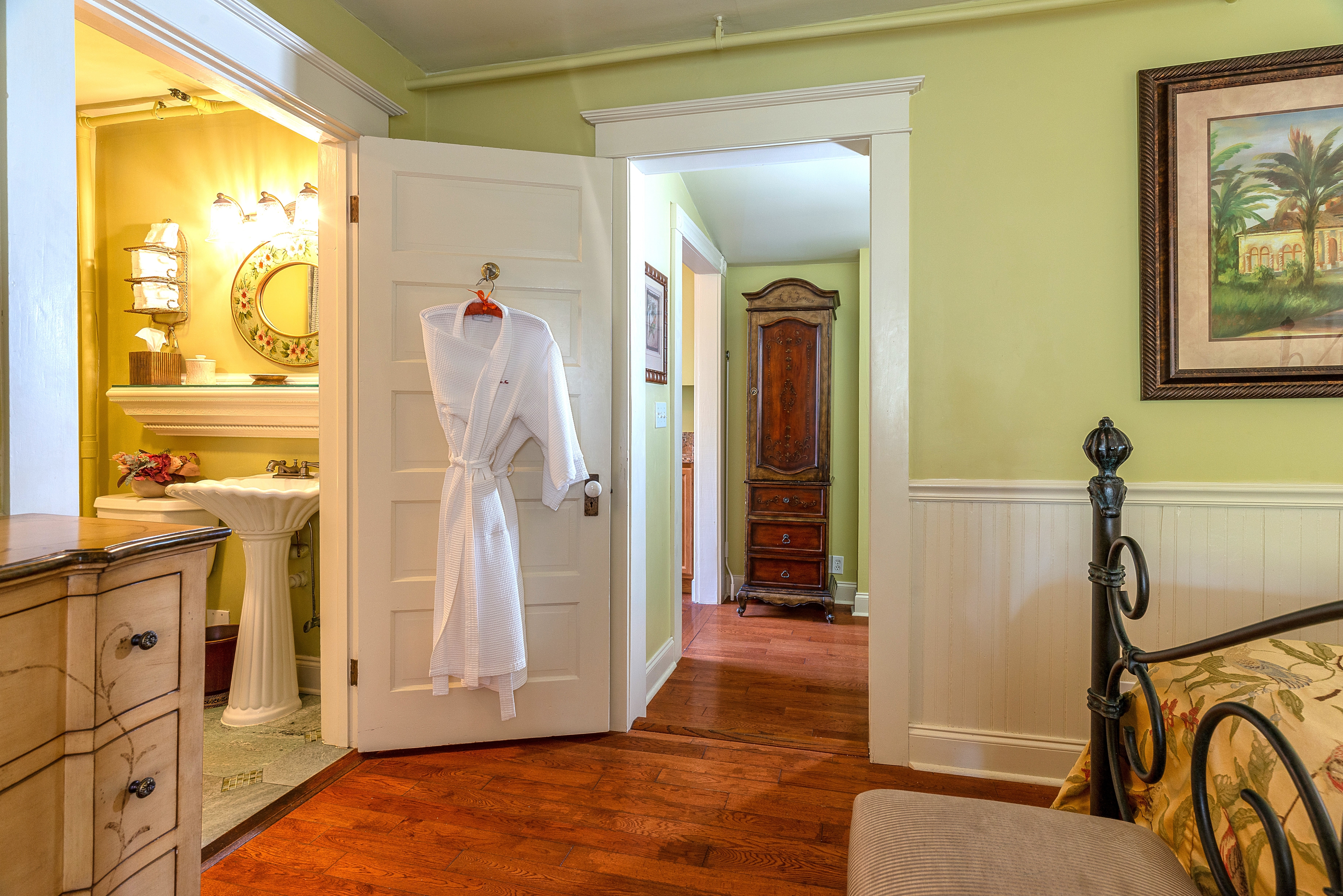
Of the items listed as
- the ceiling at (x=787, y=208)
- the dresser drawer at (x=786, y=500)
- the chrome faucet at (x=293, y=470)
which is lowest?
the dresser drawer at (x=786, y=500)

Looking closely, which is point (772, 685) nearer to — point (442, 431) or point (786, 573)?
point (786, 573)

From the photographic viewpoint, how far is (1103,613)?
1438 millimetres

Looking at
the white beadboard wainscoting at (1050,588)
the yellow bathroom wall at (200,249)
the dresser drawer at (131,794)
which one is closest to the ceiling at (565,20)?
the yellow bathroom wall at (200,249)

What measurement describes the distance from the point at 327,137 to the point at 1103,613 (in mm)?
2625

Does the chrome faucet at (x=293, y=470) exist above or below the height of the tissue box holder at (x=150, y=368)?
below

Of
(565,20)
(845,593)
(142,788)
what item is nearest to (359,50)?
(565,20)

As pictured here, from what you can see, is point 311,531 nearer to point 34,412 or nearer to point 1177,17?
point 34,412

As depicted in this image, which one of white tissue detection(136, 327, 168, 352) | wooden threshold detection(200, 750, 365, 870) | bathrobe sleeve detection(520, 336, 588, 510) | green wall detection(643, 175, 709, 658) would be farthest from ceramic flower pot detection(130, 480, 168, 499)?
green wall detection(643, 175, 709, 658)

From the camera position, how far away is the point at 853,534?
15.5 ft

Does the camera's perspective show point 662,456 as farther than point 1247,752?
Yes

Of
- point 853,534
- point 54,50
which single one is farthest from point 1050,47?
point 853,534

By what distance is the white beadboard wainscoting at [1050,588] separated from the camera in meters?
2.04

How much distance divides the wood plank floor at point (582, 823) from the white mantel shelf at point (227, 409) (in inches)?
55.3

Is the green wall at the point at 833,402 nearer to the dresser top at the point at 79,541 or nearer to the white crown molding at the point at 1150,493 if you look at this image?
the white crown molding at the point at 1150,493
